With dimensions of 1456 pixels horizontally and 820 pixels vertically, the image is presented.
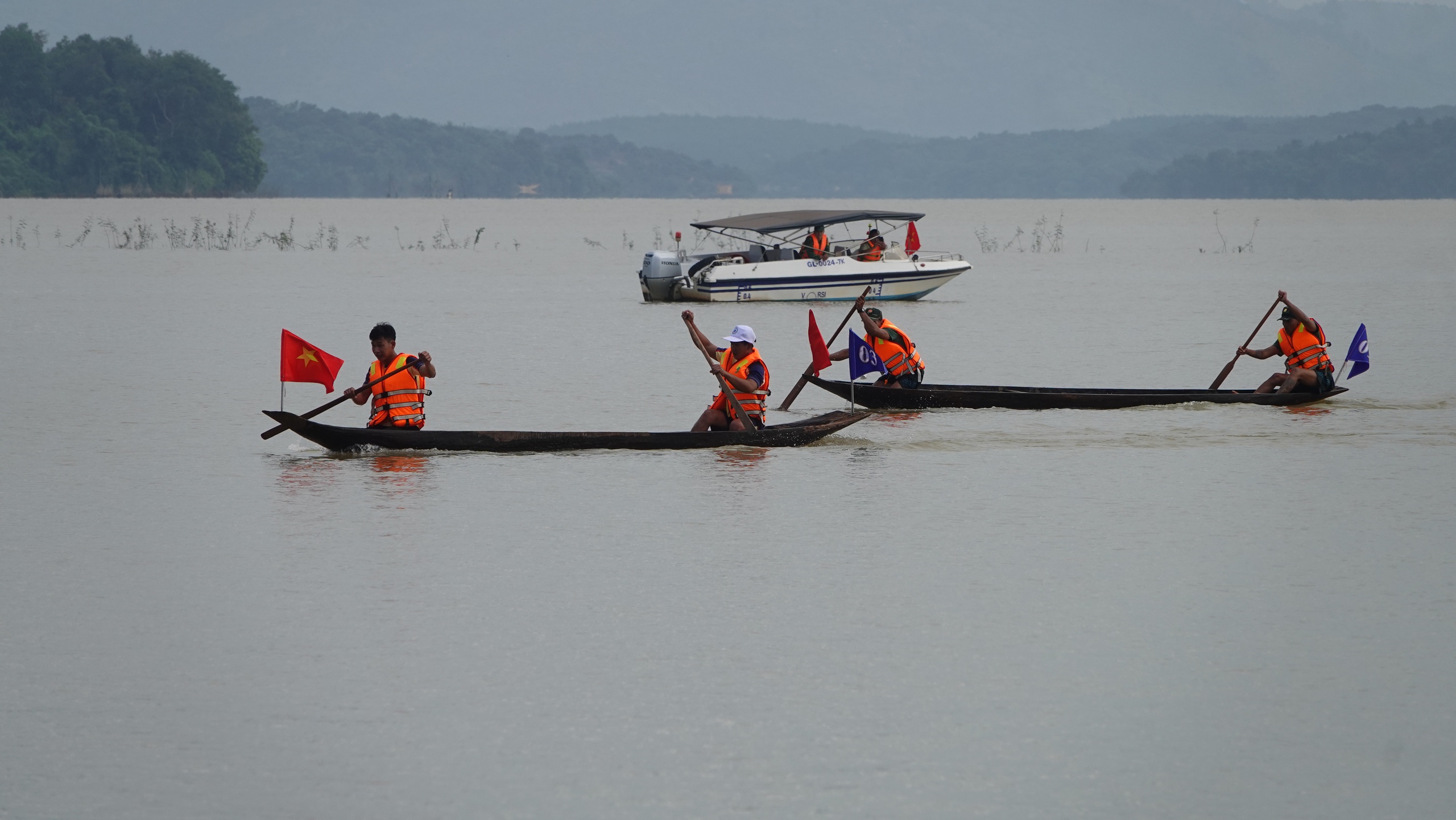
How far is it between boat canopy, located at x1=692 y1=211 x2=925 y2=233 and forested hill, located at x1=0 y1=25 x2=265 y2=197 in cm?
9751

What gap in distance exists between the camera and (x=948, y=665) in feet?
32.7

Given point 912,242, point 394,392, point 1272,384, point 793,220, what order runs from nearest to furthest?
point 394,392 < point 1272,384 < point 793,220 < point 912,242

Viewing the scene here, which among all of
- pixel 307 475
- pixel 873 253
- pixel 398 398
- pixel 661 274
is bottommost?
pixel 307 475

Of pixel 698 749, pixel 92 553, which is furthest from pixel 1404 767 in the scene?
pixel 92 553

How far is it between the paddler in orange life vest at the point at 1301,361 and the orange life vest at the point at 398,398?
366 inches

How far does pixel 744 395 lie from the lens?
56.8 feet

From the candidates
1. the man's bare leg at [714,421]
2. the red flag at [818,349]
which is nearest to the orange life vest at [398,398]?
the man's bare leg at [714,421]

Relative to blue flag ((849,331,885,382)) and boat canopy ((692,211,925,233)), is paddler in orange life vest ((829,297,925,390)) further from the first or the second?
boat canopy ((692,211,925,233))

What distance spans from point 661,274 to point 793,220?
295 cm

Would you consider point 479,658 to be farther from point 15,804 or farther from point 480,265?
point 480,265

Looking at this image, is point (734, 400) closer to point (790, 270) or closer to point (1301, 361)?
point (1301, 361)

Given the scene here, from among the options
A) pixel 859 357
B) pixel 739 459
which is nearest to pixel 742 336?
pixel 739 459

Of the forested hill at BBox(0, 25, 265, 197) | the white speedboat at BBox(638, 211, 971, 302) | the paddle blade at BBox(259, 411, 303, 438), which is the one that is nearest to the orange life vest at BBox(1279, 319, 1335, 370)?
the paddle blade at BBox(259, 411, 303, 438)

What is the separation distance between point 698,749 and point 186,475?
9200mm
